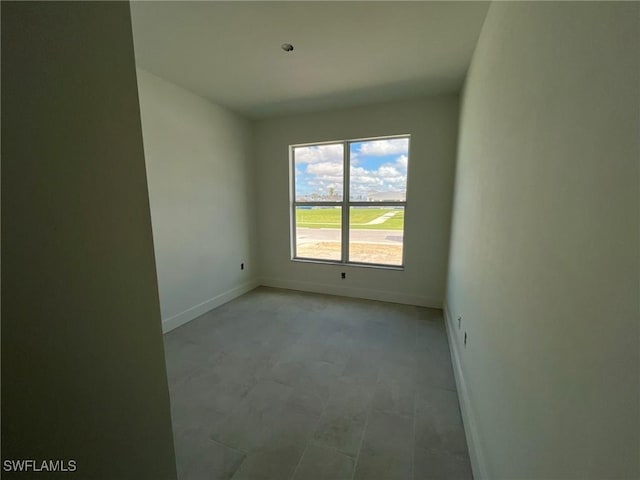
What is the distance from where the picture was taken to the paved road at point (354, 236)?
3.54 metres

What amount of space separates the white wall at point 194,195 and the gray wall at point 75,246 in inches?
80.7

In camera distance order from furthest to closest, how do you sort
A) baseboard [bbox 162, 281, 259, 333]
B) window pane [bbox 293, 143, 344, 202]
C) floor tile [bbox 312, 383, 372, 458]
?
1. window pane [bbox 293, 143, 344, 202]
2. baseboard [bbox 162, 281, 259, 333]
3. floor tile [bbox 312, 383, 372, 458]

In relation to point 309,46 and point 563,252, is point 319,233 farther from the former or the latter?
point 563,252

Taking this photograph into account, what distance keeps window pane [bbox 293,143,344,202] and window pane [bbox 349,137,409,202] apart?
205 millimetres

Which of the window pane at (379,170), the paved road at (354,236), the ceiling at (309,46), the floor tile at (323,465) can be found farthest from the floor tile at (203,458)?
the window pane at (379,170)

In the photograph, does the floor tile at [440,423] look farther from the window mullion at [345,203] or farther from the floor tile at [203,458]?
the window mullion at [345,203]

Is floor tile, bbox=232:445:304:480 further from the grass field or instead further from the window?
the grass field

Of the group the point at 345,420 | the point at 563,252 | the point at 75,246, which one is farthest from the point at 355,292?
the point at 75,246

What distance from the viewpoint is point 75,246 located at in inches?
26.3

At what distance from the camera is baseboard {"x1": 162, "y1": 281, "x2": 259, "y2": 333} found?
2.78 meters

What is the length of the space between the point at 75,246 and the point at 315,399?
170 centimetres

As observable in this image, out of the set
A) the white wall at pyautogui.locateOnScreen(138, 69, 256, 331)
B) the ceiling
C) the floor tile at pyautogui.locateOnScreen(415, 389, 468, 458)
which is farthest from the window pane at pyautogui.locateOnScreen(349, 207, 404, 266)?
the floor tile at pyautogui.locateOnScreen(415, 389, 468, 458)

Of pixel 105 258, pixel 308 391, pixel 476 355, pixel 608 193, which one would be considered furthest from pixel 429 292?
pixel 105 258

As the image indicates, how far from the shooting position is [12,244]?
1.79 feet
